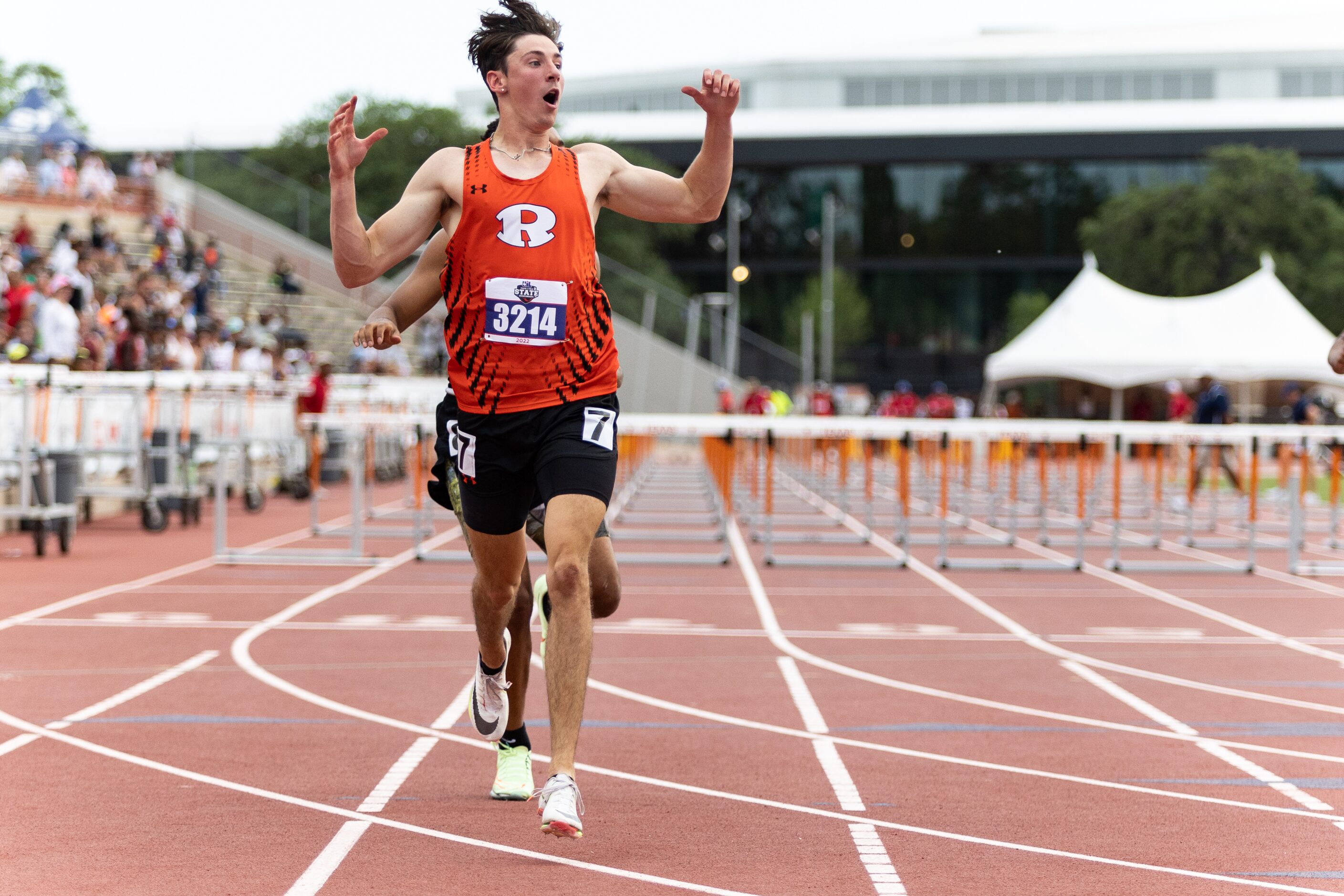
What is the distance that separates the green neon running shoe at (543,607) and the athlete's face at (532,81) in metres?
1.29

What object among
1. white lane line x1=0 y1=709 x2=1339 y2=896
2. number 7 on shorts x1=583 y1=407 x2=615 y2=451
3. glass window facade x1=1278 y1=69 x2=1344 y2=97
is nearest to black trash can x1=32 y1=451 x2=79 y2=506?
white lane line x1=0 y1=709 x2=1339 y2=896

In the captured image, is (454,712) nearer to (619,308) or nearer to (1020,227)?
(619,308)

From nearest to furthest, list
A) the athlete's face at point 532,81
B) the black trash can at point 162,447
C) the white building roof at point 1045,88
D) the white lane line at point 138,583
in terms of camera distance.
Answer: the athlete's face at point 532,81 < the white lane line at point 138,583 < the black trash can at point 162,447 < the white building roof at point 1045,88

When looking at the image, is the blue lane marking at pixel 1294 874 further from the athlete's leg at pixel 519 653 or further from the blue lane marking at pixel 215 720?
the blue lane marking at pixel 215 720

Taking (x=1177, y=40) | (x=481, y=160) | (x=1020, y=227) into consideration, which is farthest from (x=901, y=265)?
(x=481, y=160)

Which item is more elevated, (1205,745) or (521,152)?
(521,152)

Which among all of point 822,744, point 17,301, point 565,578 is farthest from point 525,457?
point 17,301

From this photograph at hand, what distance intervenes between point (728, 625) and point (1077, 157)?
216ft

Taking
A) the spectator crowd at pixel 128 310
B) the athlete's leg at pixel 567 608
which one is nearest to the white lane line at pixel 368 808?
the athlete's leg at pixel 567 608

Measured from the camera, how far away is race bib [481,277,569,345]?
185 inches

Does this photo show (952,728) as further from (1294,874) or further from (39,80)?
(39,80)

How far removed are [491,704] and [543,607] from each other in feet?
1.62

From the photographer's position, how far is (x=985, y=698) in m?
7.63

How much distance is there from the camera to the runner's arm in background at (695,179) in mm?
4781
